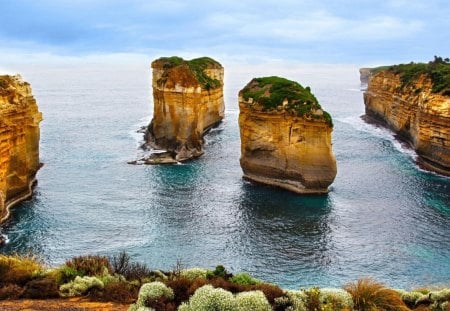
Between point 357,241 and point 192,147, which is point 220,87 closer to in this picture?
point 192,147

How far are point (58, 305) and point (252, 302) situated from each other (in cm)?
674

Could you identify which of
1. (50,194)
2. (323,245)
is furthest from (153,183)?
(323,245)

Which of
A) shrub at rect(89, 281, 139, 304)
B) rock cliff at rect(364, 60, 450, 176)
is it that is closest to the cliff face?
shrub at rect(89, 281, 139, 304)

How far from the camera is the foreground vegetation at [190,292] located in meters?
15.4

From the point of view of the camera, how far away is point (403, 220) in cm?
4372

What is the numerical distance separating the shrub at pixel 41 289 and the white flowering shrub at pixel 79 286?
0.89ft

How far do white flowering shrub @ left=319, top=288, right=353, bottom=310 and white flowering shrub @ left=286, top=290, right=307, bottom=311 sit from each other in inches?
22.3

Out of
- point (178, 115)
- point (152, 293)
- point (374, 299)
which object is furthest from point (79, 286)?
point (178, 115)

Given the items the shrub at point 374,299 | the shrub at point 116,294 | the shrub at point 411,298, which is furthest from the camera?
the shrub at point 411,298

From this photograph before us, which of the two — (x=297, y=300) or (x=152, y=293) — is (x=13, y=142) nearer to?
(x=152, y=293)

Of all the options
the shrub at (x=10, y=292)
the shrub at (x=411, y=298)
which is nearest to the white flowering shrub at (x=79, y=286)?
the shrub at (x=10, y=292)

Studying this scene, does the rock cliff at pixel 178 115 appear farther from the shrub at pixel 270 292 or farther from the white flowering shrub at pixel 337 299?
the white flowering shrub at pixel 337 299

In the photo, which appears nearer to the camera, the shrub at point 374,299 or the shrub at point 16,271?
the shrub at point 374,299

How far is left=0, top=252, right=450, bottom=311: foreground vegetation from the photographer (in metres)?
15.4
